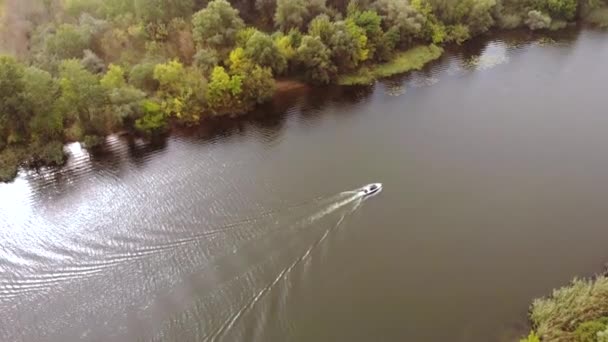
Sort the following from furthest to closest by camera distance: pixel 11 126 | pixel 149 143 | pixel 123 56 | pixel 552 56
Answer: pixel 552 56 → pixel 123 56 → pixel 149 143 → pixel 11 126

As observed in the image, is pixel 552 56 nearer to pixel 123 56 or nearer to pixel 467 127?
pixel 467 127

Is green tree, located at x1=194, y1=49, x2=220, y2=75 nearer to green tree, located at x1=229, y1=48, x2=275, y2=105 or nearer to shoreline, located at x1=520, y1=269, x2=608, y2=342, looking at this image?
green tree, located at x1=229, y1=48, x2=275, y2=105

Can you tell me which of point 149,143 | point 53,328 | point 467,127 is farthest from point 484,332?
point 149,143

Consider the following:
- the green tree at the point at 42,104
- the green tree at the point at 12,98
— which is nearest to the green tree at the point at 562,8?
the green tree at the point at 42,104

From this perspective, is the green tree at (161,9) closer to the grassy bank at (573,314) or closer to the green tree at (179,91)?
the green tree at (179,91)

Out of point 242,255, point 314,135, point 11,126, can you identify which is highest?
point 11,126
